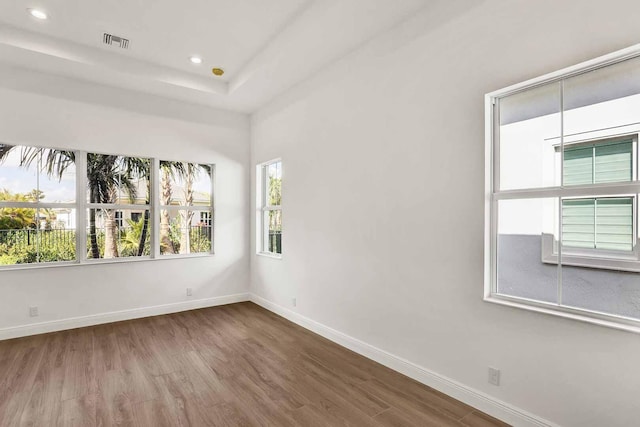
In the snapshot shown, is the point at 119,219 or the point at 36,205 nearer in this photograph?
the point at 36,205

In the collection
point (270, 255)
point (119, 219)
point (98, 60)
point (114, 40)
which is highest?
point (114, 40)

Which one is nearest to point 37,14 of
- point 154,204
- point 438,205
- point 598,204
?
point 154,204

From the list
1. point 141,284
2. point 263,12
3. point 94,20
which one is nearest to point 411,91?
point 263,12

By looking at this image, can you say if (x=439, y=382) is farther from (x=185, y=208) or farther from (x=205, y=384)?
(x=185, y=208)

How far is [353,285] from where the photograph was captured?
333 cm

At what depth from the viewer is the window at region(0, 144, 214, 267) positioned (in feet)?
12.2

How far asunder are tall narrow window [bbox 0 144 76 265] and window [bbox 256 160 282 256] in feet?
7.69

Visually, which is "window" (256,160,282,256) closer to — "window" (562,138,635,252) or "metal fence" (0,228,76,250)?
"metal fence" (0,228,76,250)

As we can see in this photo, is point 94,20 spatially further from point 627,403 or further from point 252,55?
point 627,403

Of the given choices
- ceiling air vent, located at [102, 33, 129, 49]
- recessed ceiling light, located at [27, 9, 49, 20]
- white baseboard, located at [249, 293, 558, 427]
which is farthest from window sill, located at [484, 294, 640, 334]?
recessed ceiling light, located at [27, 9, 49, 20]

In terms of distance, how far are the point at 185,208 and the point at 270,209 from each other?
1.21 meters

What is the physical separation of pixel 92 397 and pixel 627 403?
132 inches

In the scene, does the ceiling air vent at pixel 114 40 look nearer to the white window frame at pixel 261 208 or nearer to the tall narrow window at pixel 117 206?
the tall narrow window at pixel 117 206

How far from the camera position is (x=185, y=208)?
480 cm
